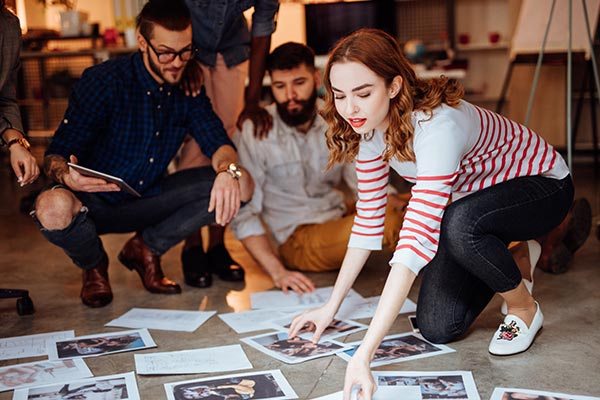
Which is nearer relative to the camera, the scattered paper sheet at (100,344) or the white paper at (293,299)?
the scattered paper sheet at (100,344)

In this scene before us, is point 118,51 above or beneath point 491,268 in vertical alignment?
above

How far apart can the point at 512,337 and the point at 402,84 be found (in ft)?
2.55

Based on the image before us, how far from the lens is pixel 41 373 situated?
199 cm

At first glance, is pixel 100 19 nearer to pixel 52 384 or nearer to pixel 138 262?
pixel 138 262

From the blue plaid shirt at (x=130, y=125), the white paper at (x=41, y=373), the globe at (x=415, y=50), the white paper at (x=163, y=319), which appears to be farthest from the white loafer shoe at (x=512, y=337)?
the globe at (x=415, y=50)

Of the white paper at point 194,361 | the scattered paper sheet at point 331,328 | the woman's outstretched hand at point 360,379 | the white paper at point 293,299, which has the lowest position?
the white paper at point 293,299

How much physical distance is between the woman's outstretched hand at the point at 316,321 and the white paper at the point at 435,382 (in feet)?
0.87

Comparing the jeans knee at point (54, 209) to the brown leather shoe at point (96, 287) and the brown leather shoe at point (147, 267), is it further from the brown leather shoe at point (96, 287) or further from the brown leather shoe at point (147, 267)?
the brown leather shoe at point (147, 267)

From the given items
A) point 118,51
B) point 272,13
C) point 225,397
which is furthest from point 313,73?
point 118,51

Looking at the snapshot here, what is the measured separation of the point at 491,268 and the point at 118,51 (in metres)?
4.70

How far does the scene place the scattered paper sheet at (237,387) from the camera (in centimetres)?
182

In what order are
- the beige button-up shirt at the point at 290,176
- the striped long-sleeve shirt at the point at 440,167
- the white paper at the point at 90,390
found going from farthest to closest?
1. the beige button-up shirt at the point at 290,176
2. the white paper at the point at 90,390
3. the striped long-sleeve shirt at the point at 440,167

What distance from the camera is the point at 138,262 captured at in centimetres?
285

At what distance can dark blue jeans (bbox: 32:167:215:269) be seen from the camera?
2.66 metres
